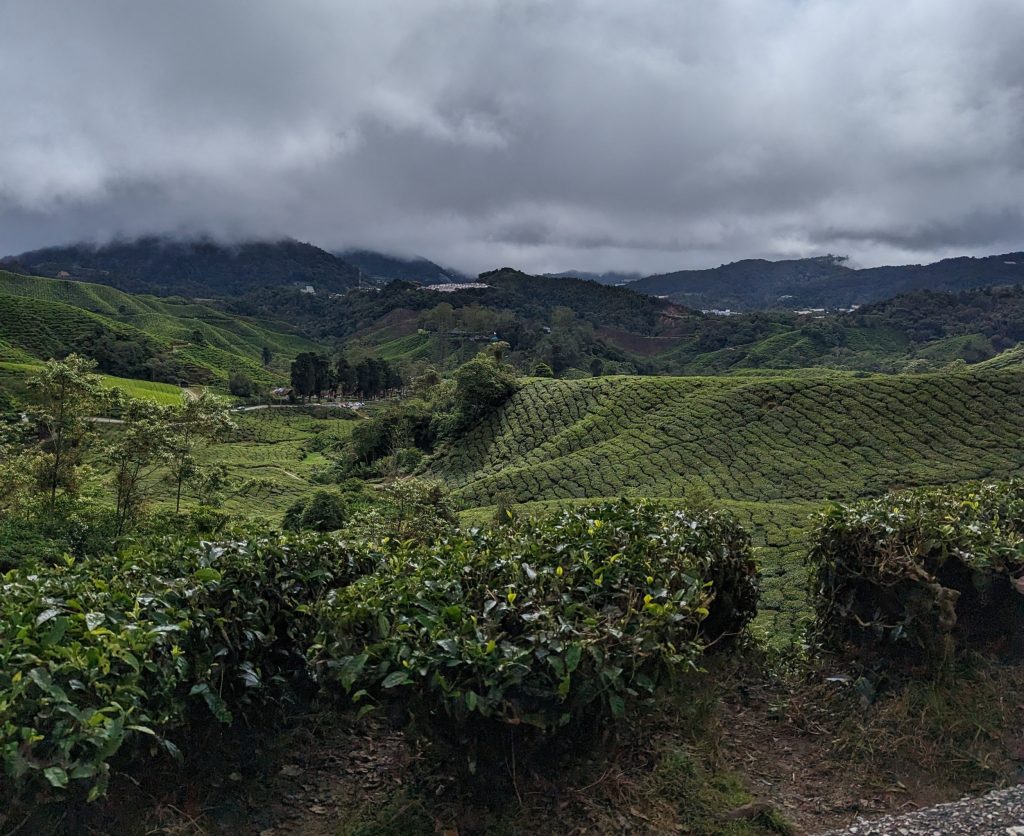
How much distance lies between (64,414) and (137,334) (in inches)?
3201

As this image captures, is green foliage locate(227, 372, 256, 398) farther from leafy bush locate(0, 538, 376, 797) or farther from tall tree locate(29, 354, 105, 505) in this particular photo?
leafy bush locate(0, 538, 376, 797)

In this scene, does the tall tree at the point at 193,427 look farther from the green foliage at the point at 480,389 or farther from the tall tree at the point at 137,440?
the green foliage at the point at 480,389

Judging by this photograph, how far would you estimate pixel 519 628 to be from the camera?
379 cm

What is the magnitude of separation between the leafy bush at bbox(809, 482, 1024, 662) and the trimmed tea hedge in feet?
5.31

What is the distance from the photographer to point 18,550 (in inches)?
519

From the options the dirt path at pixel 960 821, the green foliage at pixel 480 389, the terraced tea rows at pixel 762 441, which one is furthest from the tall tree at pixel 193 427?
the green foliage at pixel 480 389

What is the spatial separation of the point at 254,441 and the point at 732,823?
56.9 metres

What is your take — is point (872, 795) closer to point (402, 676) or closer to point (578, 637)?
point (578, 637)

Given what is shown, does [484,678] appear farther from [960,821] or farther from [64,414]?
[64,414]

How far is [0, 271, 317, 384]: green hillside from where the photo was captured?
71.0 metres

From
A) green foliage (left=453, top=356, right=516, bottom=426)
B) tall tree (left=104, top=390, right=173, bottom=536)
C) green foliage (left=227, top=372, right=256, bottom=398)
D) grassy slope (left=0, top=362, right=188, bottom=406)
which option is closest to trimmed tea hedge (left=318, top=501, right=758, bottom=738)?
tall tree (left=104, top=390, right=173, bottom=536)

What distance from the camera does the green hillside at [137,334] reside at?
233 feet

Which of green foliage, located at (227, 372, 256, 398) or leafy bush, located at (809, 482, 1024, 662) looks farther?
green foliage, located at (227, 372, 256, 398)

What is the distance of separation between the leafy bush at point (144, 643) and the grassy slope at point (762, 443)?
16.8 metres
